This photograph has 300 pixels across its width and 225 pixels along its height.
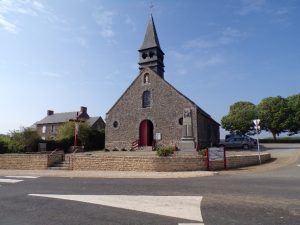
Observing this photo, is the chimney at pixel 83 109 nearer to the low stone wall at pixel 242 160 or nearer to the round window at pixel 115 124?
the round window at pixel 115 124

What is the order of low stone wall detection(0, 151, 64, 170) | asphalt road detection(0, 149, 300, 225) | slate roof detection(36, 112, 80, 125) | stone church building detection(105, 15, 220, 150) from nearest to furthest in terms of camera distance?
asphalt road detection(0, 149, 300, 225)
low stone wall detection(0, 151, 64, 170)
stone church building detection(105, 15, 220, 150)
slate roof detection(36, 112, 80, 125)

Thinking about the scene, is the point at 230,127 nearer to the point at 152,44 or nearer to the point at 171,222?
the point at 152,44

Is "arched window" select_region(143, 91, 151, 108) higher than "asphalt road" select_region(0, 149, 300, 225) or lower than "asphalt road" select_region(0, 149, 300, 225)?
higher

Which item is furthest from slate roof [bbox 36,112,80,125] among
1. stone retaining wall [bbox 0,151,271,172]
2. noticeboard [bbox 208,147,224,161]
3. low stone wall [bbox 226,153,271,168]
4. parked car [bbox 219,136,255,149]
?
noticeboard [bbox 208,147,224,161]

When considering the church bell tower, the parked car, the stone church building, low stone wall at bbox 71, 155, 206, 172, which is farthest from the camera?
the church bell tower

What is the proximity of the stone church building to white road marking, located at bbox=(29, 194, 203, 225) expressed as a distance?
18.8 meters

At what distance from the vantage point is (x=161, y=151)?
54.7ft

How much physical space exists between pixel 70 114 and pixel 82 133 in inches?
834

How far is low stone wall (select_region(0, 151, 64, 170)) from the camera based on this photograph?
1888cm

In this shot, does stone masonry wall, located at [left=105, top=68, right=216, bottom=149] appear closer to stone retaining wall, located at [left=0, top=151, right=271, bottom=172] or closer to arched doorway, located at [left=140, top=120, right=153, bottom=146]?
arched doorway, located at [left=140, top=120, right=153, bottom=146]

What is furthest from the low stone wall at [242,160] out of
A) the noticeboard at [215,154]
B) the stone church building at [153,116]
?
the stone church building at [153,116]

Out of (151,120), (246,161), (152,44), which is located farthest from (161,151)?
(152,44)

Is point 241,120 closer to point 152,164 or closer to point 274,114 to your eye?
point 274,114

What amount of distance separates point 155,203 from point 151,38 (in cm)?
3149
